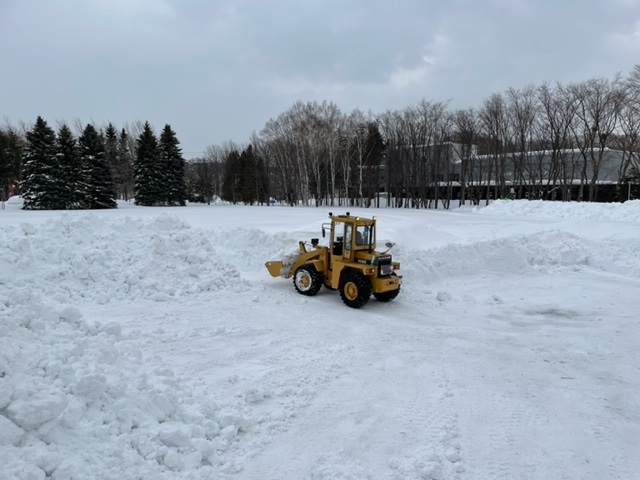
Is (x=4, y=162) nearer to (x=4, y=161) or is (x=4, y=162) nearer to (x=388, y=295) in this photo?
(x=4, y=161)

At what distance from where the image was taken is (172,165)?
4919 centimetres

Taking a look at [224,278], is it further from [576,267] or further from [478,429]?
[576,267]

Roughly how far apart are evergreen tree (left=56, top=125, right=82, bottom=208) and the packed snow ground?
31051mm

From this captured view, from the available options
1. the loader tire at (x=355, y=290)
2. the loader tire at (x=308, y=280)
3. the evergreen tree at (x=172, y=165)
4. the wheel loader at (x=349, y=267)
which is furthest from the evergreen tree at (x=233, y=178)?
the loader tire at (x=355, y=290)

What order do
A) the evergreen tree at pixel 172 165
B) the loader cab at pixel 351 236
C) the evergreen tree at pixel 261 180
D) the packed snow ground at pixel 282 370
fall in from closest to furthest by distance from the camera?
the packed snow ground at pixel 282 370
the loader cab at pixel 351 236
the evergreen tree at pixel 172 165
the evergreen tree at pixel 261 180

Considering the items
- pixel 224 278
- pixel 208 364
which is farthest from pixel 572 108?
pixel 208 364

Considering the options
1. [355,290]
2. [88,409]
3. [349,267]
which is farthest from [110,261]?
[88,409]

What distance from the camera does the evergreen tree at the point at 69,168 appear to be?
37281 millimetres

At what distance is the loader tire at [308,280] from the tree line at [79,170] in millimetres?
34510

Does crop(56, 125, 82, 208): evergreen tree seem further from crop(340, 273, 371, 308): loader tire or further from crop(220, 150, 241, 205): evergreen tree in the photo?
crop(340, 273, 371, 308): loader tire

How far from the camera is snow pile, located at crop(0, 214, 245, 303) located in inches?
349

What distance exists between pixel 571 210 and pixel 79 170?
3979cm

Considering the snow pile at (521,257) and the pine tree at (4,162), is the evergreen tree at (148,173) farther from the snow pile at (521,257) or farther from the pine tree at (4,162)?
the snow pile at (521,257)

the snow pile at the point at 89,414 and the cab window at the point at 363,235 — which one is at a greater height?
the cab window at the point at 363,235
